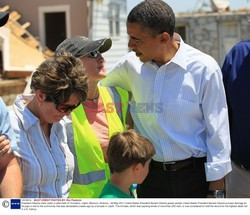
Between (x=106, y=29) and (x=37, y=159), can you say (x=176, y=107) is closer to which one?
(x=37, y=159)

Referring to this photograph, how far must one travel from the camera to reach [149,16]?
2.74 m

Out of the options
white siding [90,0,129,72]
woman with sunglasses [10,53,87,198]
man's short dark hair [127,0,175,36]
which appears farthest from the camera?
white siding [90,0,129,72]

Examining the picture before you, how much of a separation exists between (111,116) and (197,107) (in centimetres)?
46

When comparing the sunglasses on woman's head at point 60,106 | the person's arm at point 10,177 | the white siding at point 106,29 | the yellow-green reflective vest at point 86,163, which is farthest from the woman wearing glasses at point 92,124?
the white siding at point 106,29

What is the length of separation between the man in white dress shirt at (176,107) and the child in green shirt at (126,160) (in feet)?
1.07

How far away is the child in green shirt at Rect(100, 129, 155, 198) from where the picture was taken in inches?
98.7

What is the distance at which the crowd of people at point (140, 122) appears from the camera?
2.39 m

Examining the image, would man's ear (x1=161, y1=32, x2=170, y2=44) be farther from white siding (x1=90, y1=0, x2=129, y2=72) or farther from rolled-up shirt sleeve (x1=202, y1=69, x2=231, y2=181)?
white siding (x1=90, y1=0, x2=129, y2=72)

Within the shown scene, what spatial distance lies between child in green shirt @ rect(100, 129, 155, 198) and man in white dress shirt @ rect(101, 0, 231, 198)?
325 mm

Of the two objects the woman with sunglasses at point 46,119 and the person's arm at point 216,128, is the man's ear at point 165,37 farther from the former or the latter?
the woman with sunglasses at point 46,119

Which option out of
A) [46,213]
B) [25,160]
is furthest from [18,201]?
[25,160]

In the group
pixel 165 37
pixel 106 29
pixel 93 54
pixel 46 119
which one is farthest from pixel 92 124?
pixel 106 29

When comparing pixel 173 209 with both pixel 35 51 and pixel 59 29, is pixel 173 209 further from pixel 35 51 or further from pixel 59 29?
pixel 59 29

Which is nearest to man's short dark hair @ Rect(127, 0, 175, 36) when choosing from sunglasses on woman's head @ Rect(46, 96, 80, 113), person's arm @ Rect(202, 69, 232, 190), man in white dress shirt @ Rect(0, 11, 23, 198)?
person's arm @ Rect(202, 69, 232, 190)
